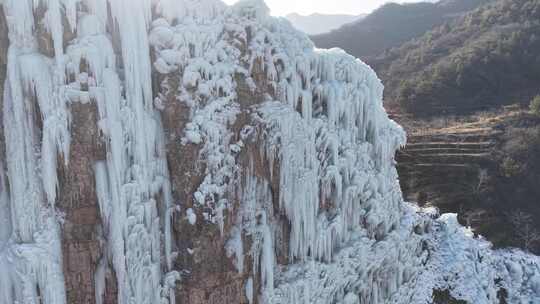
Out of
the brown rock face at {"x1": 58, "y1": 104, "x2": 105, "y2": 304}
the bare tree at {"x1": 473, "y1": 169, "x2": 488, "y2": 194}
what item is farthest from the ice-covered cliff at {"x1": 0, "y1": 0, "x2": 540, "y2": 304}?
the bare tree at {"x1": 473, "y1": 169, "x2": 488, "y2": 194}

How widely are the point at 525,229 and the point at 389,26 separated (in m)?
53.2

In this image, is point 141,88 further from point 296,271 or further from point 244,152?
point 296,271

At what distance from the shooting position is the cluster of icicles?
9.49 metres

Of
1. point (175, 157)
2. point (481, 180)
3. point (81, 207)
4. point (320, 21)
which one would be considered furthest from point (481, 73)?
point (320, 21)

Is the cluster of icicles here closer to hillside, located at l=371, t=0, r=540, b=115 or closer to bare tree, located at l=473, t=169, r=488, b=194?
bare tree, located at l=473, t=169, r=488, b=194

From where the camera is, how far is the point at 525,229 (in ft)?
75.6

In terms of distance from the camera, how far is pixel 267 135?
11773 millimetres

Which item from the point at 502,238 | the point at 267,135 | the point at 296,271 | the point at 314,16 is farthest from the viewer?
the point at 314,16

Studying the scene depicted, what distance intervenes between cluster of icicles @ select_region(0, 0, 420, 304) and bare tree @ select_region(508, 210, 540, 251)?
1322 centimetres

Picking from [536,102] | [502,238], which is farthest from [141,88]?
[536,102]

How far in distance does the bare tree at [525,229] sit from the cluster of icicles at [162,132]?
13216mm

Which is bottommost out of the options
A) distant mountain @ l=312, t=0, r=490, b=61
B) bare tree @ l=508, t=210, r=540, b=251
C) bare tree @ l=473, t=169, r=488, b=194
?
bare tree @ l=508, t=210, r=540, b=251

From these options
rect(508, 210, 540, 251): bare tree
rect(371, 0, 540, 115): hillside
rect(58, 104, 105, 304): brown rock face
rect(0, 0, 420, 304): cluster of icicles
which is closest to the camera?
rect(0, 0, 420, 304): cluster of icicles

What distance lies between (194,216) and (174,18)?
4694 millimetres
